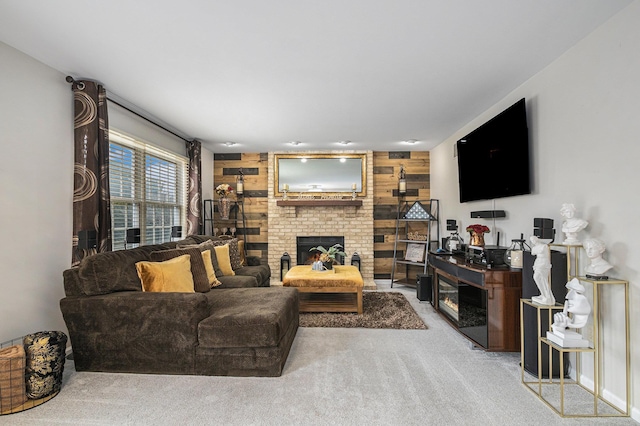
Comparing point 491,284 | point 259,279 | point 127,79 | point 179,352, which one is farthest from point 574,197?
point 127,79

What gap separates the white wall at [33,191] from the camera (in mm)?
2250

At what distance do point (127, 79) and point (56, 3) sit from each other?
1.02m

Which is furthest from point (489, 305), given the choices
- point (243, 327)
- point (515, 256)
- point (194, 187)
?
point (194, 187)

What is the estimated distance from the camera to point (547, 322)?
2369 millimetres

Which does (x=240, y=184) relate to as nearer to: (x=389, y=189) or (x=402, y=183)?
(x=389, y=189)

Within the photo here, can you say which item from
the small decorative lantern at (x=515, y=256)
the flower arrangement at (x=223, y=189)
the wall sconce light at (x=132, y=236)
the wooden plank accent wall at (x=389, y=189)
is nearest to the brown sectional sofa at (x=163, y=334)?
the wall sconce light at (x=132, y=236)

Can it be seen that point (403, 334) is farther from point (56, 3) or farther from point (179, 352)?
point (56, 3)

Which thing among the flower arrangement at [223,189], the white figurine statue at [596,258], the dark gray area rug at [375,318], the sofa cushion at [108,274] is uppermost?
the flower arrangement at [223,189]

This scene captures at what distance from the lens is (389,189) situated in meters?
5.75

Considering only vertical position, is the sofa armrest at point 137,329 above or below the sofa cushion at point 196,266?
below

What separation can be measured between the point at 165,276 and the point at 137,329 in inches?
20.1

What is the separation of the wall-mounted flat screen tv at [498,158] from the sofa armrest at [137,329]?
3.13 metres

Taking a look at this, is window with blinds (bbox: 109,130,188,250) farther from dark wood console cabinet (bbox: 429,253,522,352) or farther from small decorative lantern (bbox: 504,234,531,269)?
small decorative lantern (bbox: 504,234,531,269)

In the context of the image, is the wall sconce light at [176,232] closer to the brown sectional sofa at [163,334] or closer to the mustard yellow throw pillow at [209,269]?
the mustard yellow throw pillow at [209,269]
